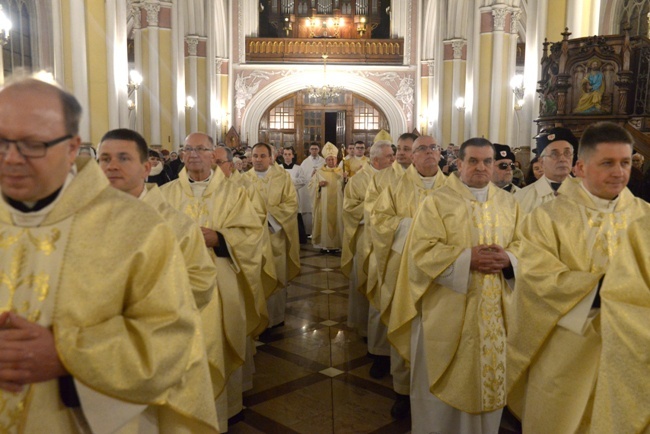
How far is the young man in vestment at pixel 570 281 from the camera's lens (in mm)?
2623

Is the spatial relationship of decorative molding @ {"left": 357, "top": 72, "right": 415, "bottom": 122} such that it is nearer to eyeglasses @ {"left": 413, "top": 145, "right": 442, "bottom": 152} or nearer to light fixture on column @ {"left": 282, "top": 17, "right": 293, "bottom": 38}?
light fixture on column @ {"left": 282, "top": 17, "right": 293, "bottom": 38}

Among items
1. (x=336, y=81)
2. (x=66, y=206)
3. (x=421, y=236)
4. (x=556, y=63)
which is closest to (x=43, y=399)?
(x=66, y=206)

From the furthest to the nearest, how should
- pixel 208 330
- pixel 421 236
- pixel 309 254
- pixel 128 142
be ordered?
pixel 309 254 → pixel 421 236 → pixel 208 330 → pixel 128 142

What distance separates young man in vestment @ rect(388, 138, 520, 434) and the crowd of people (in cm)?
1

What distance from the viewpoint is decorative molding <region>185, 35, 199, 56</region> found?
66.1 feet

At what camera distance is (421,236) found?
3.50 m

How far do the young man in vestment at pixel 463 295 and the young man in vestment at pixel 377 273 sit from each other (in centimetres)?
133

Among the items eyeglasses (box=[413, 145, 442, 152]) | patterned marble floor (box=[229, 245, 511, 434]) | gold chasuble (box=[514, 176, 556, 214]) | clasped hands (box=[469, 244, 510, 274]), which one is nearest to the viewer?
clasped hands (box=[469, 244, 510, 274])

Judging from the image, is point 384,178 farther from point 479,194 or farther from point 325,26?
point 325,26

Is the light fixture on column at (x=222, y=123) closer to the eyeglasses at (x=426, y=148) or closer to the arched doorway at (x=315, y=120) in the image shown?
the arched doorway at (x=315, y=120)

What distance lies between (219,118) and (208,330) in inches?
866

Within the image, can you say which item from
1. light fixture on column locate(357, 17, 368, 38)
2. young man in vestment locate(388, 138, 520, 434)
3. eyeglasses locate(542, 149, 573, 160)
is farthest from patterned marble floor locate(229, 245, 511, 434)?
light fixture on column locate(357, 17, 368, 38)

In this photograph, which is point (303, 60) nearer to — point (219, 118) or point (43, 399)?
point (219, 118)

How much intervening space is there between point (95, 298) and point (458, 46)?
21420mm
